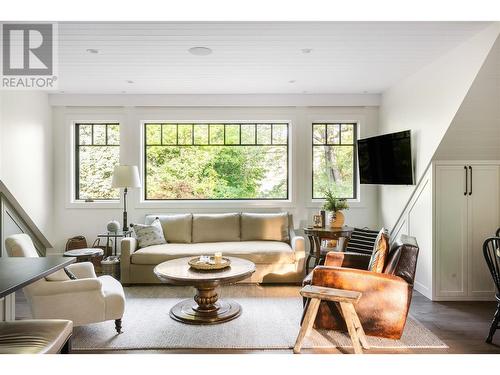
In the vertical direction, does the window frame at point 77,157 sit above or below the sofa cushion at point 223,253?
above

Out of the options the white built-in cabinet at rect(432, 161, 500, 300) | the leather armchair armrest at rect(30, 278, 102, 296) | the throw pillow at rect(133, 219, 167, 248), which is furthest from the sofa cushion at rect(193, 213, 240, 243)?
the white built-in cabinet at rect(432, 161, 500, 300)

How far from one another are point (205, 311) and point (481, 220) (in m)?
3.12

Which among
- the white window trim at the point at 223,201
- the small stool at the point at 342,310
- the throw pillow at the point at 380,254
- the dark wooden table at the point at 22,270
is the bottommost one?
the small stool at the point at 342,310

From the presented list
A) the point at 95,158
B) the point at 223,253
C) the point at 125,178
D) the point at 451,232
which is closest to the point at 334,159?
the point at 451,232

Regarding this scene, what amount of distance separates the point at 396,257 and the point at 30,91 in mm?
4880

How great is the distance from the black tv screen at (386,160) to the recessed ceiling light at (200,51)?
8.12 feet

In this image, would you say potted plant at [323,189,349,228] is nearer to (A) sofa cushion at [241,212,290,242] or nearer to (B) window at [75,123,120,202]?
(A) sofa cushion at [241,212,290,242]

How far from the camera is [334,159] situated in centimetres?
531

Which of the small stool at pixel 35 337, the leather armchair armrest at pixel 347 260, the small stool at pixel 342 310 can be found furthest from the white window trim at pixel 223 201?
the small stool at pixel 35 337

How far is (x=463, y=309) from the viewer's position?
332 cm

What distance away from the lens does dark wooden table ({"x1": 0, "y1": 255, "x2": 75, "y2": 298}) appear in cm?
143

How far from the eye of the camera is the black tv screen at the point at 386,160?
3.93 m

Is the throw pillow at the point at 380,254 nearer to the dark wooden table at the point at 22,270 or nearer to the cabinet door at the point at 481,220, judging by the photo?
the cabinet door at the point at 481,220
